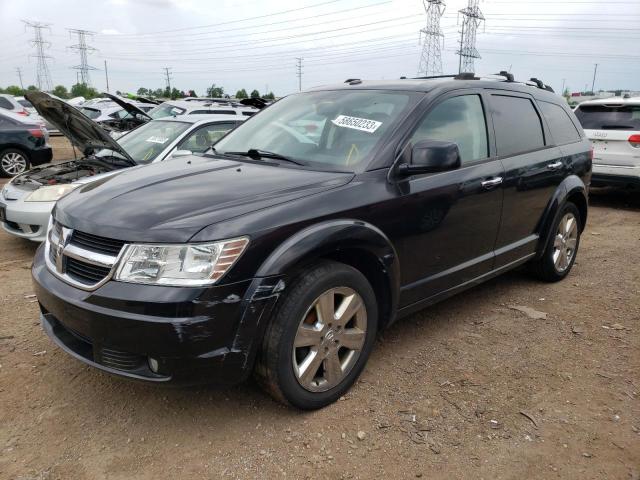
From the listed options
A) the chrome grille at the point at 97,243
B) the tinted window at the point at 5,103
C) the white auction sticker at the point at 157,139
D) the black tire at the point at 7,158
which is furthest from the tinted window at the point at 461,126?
the tinted window at the point at 5,103

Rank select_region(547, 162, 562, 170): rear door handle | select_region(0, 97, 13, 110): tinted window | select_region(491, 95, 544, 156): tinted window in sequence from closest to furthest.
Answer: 1. select_region(491, 95, 544, 156): tinted window
2. select_region(547, 162, 562, 170): rear door handle
3. select_region(0, 97, 13, 110): tinted window

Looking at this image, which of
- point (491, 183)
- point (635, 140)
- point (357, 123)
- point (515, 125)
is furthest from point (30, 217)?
point (635, 140)

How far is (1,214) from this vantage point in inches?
223

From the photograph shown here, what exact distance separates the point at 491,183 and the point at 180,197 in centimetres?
216

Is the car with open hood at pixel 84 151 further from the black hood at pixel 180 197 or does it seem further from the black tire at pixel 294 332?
the black tire at pixel 294 332

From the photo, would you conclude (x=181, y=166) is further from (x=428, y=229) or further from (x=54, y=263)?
(x=428, y=229)

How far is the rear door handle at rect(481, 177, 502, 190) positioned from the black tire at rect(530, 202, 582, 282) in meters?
1.13

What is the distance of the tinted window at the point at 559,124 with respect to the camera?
4652 mm

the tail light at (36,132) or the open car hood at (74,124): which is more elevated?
the open car hood at (74,124)

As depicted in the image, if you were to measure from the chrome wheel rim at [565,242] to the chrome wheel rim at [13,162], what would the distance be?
10044 mm

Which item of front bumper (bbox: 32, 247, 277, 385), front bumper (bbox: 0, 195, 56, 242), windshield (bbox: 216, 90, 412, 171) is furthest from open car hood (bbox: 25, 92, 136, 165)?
front bumper (bbox: 32, 247, 277, 385)

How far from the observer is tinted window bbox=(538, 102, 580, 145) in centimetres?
465

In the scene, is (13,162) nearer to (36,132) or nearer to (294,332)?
(36,132)

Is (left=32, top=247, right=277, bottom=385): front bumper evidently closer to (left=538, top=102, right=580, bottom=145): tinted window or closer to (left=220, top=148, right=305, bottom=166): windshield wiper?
(left=220, top=148, right=305, bottom=166): windshield wiper
